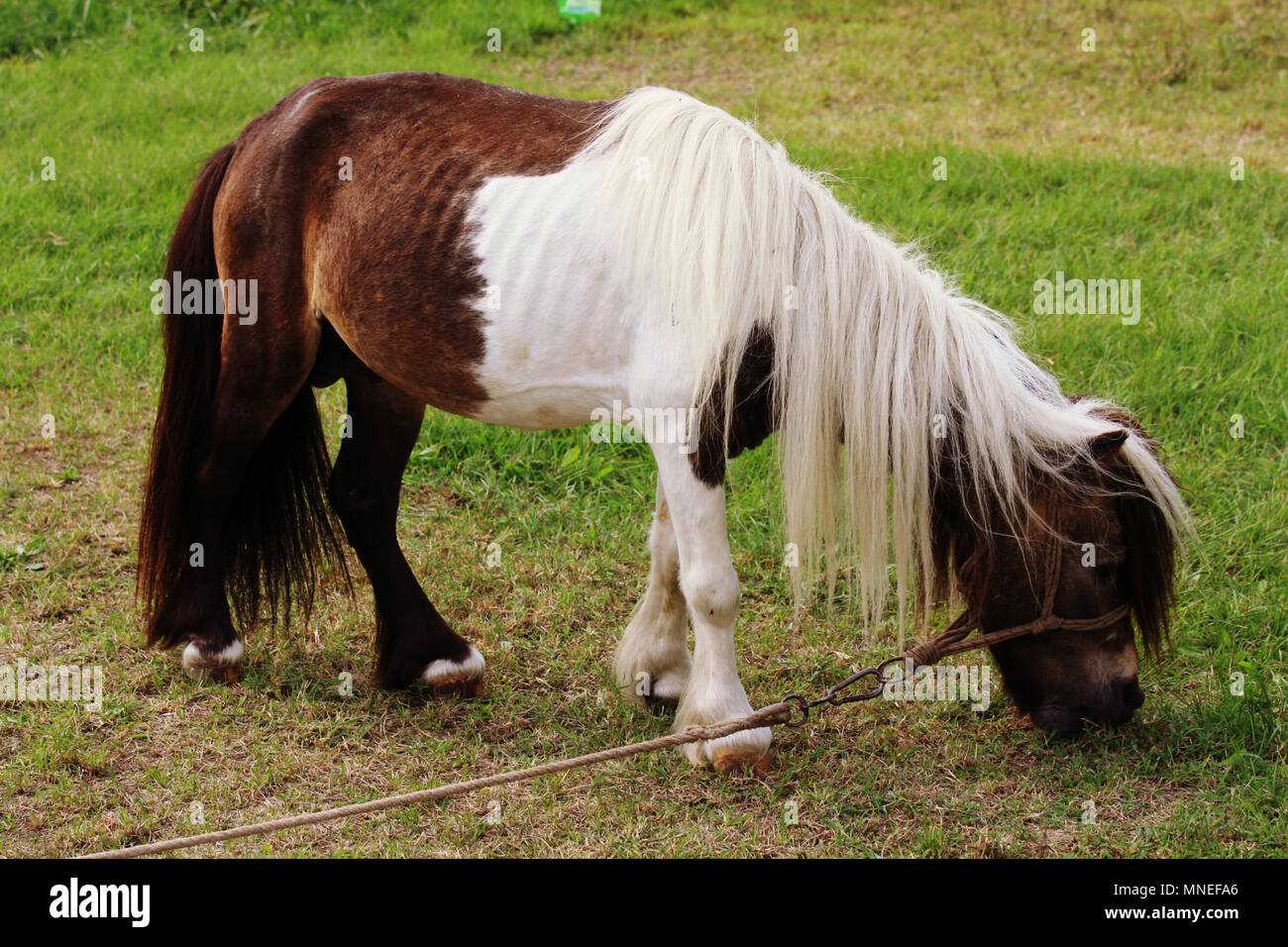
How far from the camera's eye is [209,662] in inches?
156

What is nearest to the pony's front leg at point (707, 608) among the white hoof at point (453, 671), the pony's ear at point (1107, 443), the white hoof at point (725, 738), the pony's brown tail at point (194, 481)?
the white hoof at point (725, 738)

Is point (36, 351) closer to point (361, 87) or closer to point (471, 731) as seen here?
point (361, 87)

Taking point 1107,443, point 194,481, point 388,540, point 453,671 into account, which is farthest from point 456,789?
point 1107,443

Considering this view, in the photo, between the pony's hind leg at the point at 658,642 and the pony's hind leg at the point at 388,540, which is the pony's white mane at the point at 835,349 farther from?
the pony's hind leg at the point at 388,540

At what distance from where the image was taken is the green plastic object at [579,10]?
10.2 m

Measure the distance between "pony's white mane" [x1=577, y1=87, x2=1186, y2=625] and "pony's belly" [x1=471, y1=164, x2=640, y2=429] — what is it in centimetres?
11

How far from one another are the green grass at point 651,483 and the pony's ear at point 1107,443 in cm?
76

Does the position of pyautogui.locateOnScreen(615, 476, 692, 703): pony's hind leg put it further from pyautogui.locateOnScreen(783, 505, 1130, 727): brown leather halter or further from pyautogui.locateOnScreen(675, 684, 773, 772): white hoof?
pyautogui.locateOnScreen(783, 505, 1130, 727): brown leather halter

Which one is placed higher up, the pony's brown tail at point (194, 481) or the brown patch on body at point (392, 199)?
the brown patch on body at point (392, 199)

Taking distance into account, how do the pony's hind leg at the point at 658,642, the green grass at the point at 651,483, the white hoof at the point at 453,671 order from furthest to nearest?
the white hoof at the point at 453,671 < the pony's hind leg at the point at 658,642 < the green grass at the point at 651,483

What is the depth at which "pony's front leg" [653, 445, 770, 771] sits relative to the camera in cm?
325

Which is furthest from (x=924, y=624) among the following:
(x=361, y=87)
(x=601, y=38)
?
(x=601, y=38)

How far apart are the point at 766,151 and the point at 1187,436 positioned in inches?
108

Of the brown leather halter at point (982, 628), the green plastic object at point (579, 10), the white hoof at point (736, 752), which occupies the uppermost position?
the green plastic object at point (579, 10)
